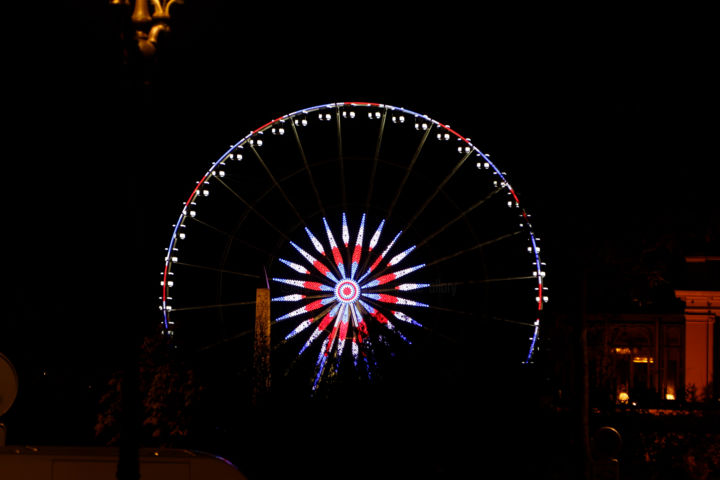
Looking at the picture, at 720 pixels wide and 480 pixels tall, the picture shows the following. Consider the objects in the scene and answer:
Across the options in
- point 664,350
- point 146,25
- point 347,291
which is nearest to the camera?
point 146,25

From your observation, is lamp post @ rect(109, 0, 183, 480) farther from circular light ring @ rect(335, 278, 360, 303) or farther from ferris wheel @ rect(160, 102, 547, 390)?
circular light ring @ rect(335, 278, 360, 303)

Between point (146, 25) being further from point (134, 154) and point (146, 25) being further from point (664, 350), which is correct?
point (664, 350)

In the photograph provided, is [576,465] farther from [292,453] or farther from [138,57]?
[138,57]

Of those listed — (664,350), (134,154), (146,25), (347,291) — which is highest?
(146,25)

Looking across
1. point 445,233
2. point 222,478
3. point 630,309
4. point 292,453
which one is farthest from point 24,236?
point 222,478

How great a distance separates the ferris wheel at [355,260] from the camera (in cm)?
1530

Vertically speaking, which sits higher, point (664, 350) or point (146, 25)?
point (146, 25)

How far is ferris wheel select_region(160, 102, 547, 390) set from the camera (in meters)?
15.3

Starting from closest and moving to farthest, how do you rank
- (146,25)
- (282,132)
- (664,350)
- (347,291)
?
(146,25), (347,291), (282,132), (664,350)

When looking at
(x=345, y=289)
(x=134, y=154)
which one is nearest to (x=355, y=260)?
(x=345, y=289)

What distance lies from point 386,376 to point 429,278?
15.4m

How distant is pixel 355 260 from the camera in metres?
20.1

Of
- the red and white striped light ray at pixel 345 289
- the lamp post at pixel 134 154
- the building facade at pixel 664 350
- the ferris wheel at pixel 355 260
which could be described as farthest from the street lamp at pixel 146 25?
the red and white striped light ray at pixel 345 289

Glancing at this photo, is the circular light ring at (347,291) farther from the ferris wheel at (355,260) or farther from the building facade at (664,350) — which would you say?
the building facade at (664,350)
